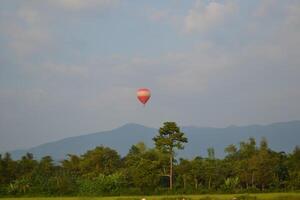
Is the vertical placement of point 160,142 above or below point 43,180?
above

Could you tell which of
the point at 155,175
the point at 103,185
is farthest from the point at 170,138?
the point at 103,185

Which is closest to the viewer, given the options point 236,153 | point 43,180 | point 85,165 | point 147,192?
point 147,192

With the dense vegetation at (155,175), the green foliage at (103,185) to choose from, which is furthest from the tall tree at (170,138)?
the green foliage at (103,185)

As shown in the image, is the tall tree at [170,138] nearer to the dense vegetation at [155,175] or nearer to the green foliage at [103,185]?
the dense vegetation at [155,175]

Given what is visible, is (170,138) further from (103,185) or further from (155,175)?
(103,185)

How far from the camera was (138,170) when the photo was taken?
35.8 meters

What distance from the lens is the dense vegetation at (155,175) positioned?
36.2 meters

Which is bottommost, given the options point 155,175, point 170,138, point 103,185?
point 103,185

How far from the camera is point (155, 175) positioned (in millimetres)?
36000

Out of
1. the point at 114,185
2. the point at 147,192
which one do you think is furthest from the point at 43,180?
the point at 147,192

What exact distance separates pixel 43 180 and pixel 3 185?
3285 mm

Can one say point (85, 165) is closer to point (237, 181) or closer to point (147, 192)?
point (147, 192)

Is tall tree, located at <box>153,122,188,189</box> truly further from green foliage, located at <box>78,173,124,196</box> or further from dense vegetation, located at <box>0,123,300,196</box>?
green foliage, located at <box>78,173,124,196</box>

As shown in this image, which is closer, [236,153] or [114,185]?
[114,185]
